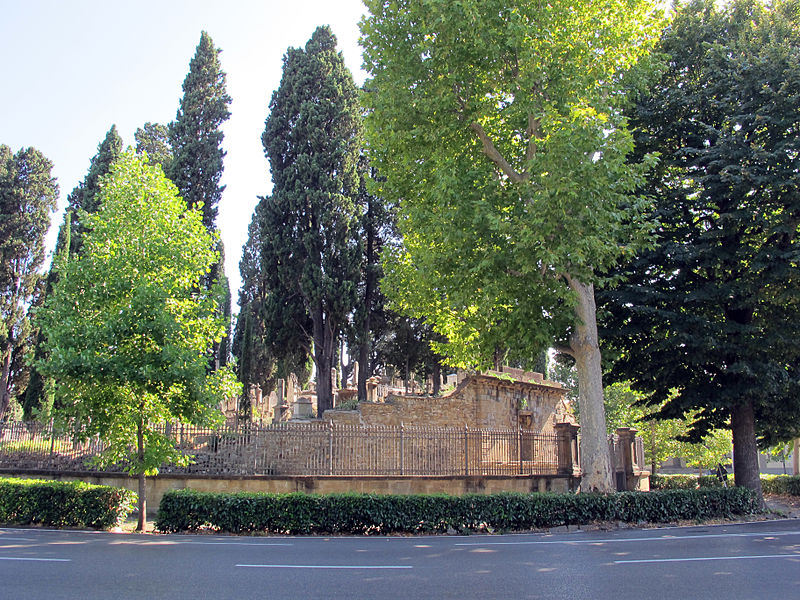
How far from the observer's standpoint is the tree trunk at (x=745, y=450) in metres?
19.5

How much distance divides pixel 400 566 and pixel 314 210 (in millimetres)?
21859

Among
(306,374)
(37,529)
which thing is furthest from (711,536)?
(306,374)

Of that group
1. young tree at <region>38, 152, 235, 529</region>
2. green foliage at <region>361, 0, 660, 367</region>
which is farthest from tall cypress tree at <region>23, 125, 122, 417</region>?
green foliage at <region>361, 0, 660, 367</region>

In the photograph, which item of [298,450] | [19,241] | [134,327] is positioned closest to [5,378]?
[19,241]

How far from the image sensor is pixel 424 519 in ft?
47.3

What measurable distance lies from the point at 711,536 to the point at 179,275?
1358 cm

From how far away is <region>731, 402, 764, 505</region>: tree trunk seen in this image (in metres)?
19.5

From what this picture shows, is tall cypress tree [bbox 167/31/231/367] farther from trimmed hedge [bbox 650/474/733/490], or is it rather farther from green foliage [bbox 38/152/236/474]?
trimmed hedge [bbox 650/474/733/490]

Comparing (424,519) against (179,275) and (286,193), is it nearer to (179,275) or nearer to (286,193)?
(179,275)

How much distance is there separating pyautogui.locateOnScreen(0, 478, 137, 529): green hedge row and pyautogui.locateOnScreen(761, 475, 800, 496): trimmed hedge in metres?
26.2

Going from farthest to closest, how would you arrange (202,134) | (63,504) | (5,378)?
(5,378) → (202,134) → (63,504)

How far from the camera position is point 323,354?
28.9 metres

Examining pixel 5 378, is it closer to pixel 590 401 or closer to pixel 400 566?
pixel 590 401

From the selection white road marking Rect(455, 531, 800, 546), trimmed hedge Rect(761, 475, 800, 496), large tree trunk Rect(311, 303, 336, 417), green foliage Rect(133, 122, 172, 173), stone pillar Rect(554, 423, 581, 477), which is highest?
green foliage Rect(133, 122, 172, 173)
